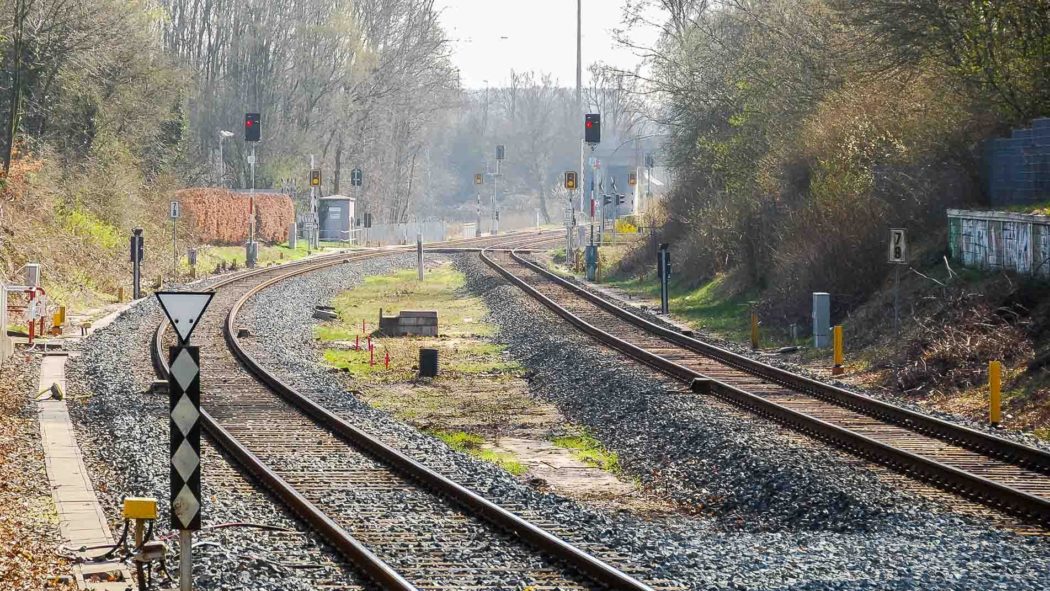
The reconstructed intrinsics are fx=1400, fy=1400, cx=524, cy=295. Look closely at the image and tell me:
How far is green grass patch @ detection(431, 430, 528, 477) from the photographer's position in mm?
16587

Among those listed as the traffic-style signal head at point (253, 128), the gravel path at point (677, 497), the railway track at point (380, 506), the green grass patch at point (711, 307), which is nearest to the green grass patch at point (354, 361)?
the gravel path at point (677, 497)

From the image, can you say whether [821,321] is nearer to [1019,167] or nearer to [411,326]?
[1019,167]

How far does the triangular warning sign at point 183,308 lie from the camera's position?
9367mm

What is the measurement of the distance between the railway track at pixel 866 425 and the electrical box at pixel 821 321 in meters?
1.93

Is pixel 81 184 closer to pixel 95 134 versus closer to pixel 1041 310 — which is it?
pixel 95 134

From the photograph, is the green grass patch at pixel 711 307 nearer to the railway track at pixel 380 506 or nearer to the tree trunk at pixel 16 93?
the railway track at pixel 380 506

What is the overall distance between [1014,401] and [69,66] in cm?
3483

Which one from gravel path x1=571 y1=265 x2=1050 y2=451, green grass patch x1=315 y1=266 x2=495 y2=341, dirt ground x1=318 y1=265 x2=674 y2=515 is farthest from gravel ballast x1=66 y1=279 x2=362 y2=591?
green grass patch x1=315 y1=266 x2=495 y2=341

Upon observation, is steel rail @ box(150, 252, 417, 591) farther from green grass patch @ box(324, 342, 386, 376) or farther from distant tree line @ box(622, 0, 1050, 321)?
distant tree line @ box(622, 0, 1050, 321)

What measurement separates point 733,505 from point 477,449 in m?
4.45

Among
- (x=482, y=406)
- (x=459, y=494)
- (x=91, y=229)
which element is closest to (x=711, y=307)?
(x=482, y=406)

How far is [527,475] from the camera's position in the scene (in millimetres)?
16047

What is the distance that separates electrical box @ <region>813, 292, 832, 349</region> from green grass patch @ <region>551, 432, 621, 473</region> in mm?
8484

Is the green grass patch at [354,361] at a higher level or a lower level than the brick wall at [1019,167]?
lower
